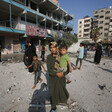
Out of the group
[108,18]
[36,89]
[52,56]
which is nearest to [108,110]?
[52,56]

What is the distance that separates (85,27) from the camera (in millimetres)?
47750

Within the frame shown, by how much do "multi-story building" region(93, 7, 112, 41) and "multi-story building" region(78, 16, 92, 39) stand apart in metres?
3.57

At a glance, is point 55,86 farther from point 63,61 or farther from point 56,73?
point 63,61

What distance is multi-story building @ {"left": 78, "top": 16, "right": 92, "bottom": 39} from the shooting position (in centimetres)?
4612

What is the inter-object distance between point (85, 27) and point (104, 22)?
10463 millimetres

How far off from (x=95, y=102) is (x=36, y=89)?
1938 mm

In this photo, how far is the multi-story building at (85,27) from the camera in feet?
151

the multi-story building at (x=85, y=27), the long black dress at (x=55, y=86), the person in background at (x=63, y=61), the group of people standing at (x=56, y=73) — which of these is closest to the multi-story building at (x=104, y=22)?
the multi-story building at (x=85, y=27)

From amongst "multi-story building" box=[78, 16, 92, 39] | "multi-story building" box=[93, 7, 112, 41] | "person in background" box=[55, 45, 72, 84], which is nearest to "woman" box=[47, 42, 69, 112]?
"person in background" box=[55, 45, 72, 84]

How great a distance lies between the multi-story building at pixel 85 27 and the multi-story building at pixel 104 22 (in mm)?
3573

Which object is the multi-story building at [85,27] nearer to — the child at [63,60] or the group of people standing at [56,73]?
the child at [63,60]

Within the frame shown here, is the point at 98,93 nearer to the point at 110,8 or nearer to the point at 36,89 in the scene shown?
the point at 36,89

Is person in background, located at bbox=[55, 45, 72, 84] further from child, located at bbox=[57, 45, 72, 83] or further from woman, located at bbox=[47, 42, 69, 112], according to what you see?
woman, located at bbox=[47, 42, 69, 112]

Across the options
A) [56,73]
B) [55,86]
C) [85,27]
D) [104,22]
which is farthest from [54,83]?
[85,27]
